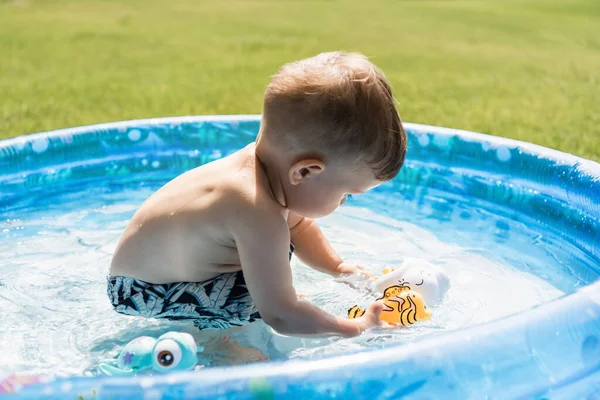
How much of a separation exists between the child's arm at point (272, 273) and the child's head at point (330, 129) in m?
0.17

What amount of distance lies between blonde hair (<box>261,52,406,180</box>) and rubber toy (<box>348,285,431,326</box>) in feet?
1.57

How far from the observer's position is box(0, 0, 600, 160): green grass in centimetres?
623

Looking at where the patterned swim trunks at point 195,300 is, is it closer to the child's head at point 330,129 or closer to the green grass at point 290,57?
the child's head at point 330,129

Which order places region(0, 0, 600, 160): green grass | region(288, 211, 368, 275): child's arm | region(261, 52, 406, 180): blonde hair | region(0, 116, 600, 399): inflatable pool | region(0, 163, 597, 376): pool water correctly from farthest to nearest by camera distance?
1. region(0, 0, 600, 160): green grass
2. region(288, 211, 368, 275): child's arm
3. region(0, 163, 597, 376): pool water
4. region(261, 52, 406, 180): blonde hair
5. region(0, 116, 600, 399): inflatable pool

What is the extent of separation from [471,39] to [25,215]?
7.86 m

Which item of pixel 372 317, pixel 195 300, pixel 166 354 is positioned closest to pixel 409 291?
pixel 372 317

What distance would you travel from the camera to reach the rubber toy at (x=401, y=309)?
2.58 meters

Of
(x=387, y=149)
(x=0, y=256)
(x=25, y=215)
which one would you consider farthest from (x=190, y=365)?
(x=25, y=215)

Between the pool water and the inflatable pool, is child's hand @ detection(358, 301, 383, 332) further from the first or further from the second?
the inflatable pool

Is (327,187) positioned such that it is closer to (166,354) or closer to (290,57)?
(166,354)

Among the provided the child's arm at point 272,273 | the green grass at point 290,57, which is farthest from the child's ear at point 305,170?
the green grass at point 290,57

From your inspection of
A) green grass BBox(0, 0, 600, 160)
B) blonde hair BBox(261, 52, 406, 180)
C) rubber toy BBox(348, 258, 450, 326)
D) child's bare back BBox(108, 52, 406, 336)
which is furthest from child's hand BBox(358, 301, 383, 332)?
green grass BBox(0, 0, 600, 160)

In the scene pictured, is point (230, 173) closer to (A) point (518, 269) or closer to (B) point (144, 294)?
(B) point (144, 294)

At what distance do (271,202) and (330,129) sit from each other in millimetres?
270
